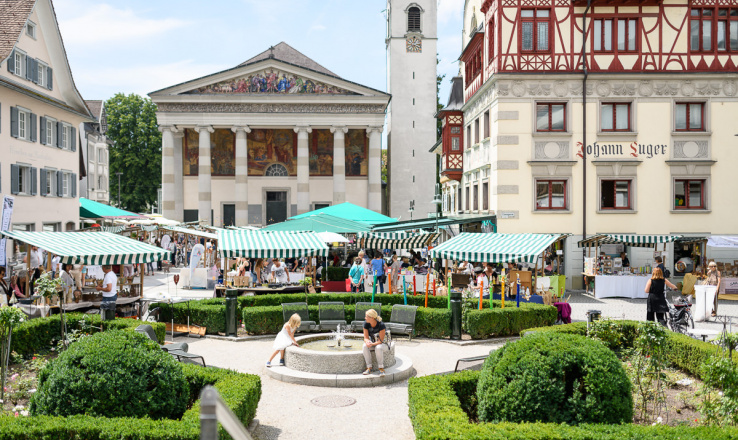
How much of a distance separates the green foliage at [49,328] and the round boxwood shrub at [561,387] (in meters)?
7.89

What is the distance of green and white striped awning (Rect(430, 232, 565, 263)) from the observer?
18.6m

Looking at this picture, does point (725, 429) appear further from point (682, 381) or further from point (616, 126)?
point (616, 126)

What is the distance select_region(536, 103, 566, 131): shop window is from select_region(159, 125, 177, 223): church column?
112 ft

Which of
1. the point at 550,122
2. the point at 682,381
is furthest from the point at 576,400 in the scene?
the point at 550,122

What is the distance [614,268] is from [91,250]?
64.8 feet

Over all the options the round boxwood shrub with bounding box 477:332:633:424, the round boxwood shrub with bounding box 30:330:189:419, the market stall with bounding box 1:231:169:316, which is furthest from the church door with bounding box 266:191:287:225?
the round boxwood shrub with bounding box 477:332:633:424

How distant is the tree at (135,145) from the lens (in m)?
65.2

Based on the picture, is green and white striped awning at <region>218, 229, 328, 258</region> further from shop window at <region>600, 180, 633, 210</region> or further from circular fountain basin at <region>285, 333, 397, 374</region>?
shop window at <region>600, 180, 633, 210</region>

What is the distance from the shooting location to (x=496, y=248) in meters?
19.5

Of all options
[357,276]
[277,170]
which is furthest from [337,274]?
[277,170]

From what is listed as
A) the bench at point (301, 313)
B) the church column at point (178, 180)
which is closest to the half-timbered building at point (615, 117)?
the bench at point (301, 313)

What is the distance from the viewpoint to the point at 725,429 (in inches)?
272

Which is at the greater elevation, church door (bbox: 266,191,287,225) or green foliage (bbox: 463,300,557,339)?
church door (bbox: 266,191,287,225)

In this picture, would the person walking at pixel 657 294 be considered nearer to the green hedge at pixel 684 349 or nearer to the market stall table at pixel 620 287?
the green hedge at pixel 684 349
